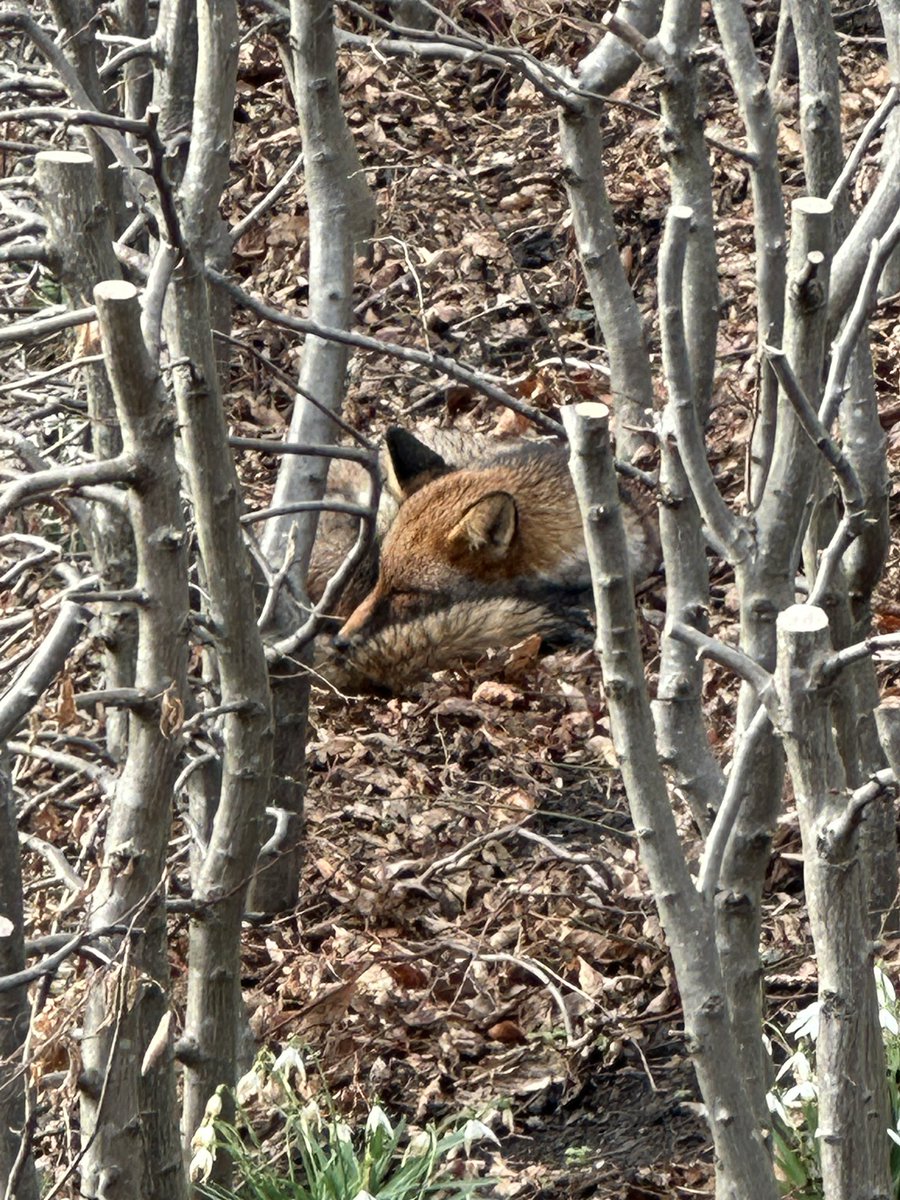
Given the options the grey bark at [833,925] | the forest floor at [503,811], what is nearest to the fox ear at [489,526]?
the forest floor at [503,811]

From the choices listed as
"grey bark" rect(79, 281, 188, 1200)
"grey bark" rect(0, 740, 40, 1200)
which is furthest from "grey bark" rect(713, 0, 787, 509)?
"grey bark" rect(0, 740, 40, 1200)

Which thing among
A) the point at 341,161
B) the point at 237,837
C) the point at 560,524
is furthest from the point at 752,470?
the point at 560,524

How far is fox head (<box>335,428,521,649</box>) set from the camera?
7629 mm

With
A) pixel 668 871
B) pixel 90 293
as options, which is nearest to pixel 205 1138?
pixel 668 871

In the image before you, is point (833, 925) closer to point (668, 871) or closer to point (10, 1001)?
point (668, 871)

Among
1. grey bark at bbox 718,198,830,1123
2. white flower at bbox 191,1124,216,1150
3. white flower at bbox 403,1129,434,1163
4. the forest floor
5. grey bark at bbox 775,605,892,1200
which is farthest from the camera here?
the forest floor

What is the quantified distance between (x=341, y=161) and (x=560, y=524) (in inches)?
124

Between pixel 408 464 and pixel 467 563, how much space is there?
1.90 ft

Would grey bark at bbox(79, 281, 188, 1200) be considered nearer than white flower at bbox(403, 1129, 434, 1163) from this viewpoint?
Yes

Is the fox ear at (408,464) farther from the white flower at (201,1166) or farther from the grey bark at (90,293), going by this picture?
the white flower at (201,1166)

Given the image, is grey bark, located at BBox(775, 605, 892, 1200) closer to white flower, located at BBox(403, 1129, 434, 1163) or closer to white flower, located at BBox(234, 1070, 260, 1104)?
white flower, located at BBox(403, 1129, 434, 1163)

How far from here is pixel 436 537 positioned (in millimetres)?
7797

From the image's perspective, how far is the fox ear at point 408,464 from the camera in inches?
304

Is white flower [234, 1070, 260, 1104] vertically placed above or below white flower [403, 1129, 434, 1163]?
above
